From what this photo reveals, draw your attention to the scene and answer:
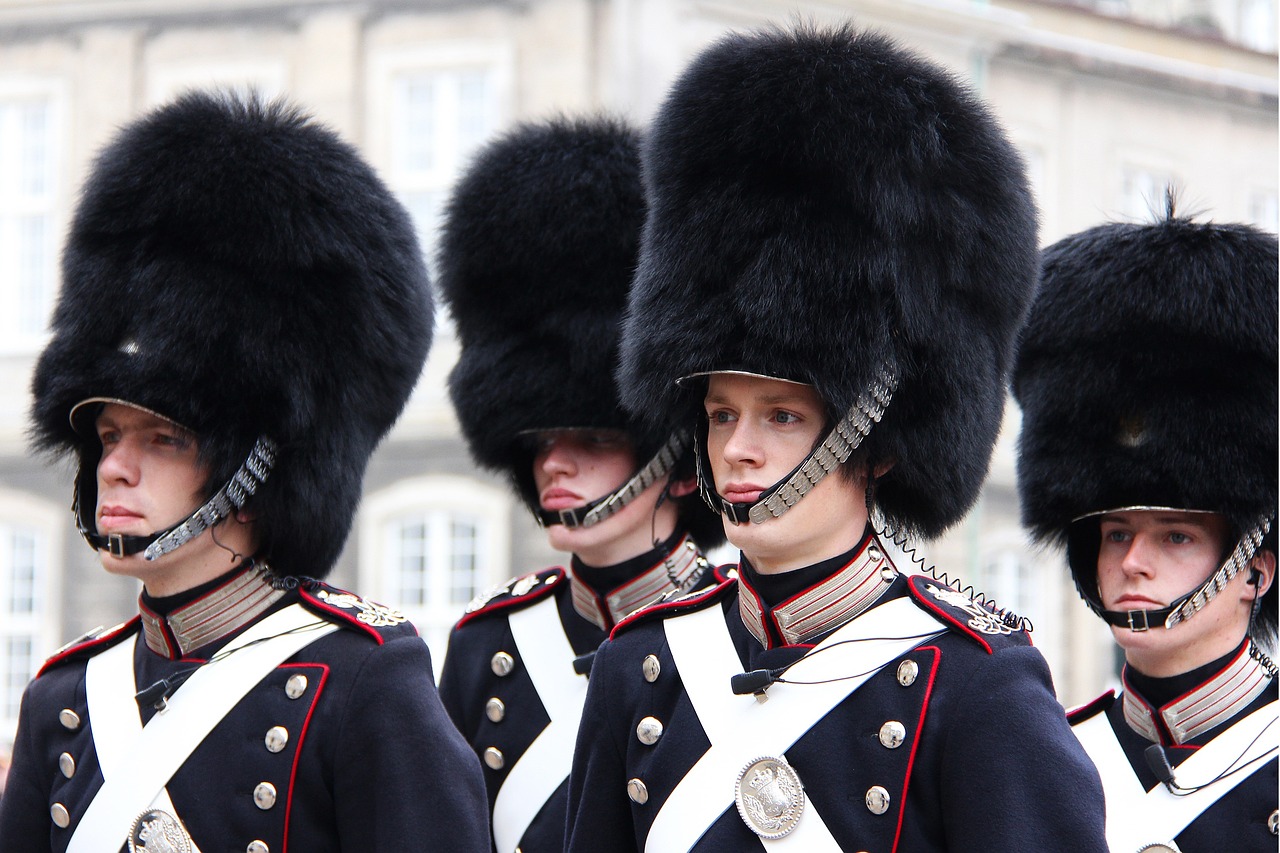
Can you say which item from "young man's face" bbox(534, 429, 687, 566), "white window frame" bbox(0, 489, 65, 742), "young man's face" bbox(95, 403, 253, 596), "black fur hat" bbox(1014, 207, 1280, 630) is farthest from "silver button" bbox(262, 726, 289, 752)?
"white window frame" bbox(0, 489, 65, 742)

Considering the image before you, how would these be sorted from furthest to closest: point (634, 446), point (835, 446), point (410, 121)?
1. point (410, 121)
2. point (634, 446)
3. point (835, 446)

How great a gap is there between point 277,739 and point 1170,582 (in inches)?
74.9

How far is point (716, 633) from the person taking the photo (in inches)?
121

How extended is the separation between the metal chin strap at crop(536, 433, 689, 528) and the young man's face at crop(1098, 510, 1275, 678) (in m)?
1.04

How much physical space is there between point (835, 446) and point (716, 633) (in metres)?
0.39

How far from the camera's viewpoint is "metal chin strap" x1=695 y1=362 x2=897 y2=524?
2.90 metres

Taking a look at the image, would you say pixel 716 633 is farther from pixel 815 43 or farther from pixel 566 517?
pixel 566 517

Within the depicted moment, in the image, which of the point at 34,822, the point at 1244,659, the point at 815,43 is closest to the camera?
the point at 815,43

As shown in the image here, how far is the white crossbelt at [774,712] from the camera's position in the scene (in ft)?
9.29

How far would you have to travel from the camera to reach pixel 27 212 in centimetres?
1563

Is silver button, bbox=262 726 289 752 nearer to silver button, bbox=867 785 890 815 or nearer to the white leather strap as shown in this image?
the white leather strap

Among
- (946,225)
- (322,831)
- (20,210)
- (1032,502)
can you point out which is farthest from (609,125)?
(20,210)

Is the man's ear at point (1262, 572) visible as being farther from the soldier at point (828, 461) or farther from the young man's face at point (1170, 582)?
the soldier at point (828, 461)

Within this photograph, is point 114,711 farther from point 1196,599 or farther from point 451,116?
point 451,116
